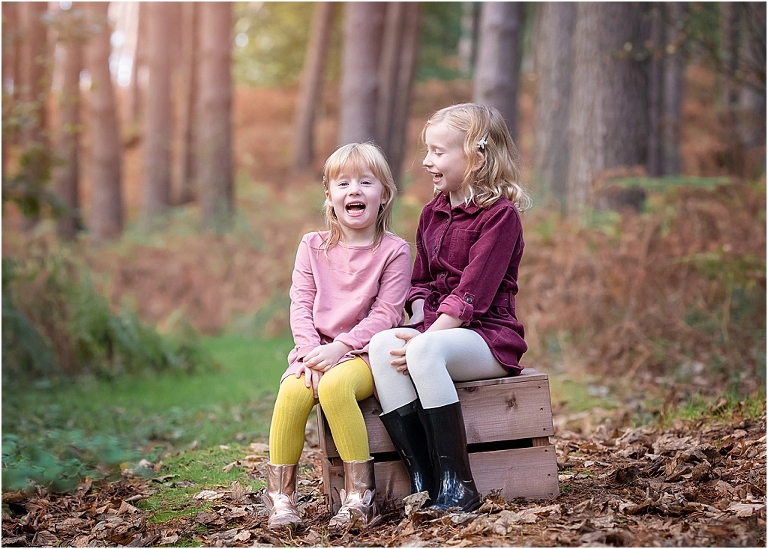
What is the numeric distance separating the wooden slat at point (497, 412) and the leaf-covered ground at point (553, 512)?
269 mm

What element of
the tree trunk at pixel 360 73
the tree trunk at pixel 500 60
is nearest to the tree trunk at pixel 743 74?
the tree trunk at pixel 500 60

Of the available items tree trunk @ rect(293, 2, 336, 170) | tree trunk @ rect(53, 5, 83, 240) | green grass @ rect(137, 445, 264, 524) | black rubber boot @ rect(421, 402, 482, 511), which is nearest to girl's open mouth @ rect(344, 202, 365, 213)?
black rubber boot @ rect(421, 402, 482, 511)

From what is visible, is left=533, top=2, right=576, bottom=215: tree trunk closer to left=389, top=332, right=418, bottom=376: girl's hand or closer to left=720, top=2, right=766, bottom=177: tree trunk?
left=720, top=2, right=766, bottom=177: tree trunk

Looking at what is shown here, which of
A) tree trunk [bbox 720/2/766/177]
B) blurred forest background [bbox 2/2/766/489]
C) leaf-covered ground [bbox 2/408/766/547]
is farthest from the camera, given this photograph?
tree trunk [bbox 720/2/766/177]

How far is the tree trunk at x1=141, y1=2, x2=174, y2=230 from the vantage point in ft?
57.9

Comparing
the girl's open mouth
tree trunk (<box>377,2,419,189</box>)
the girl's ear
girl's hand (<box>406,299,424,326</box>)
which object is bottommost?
girl's hand (<box>406,299,424,326</box>)

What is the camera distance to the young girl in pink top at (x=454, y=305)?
131 inches

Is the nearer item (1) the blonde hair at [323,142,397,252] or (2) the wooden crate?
(2) the wooden crate

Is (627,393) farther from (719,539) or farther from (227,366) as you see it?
(227,366)

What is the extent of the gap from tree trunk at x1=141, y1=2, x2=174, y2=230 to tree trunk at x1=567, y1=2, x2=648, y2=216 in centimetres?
1087

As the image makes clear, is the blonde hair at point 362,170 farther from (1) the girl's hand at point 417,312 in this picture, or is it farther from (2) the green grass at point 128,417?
(2) the green grass at point 128,417

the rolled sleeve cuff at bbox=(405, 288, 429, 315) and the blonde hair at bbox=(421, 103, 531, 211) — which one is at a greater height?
the blonde hair at bbox=(421, 103, 531, 211)

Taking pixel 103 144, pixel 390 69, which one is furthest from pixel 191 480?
pixel 390 69

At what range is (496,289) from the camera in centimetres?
351
